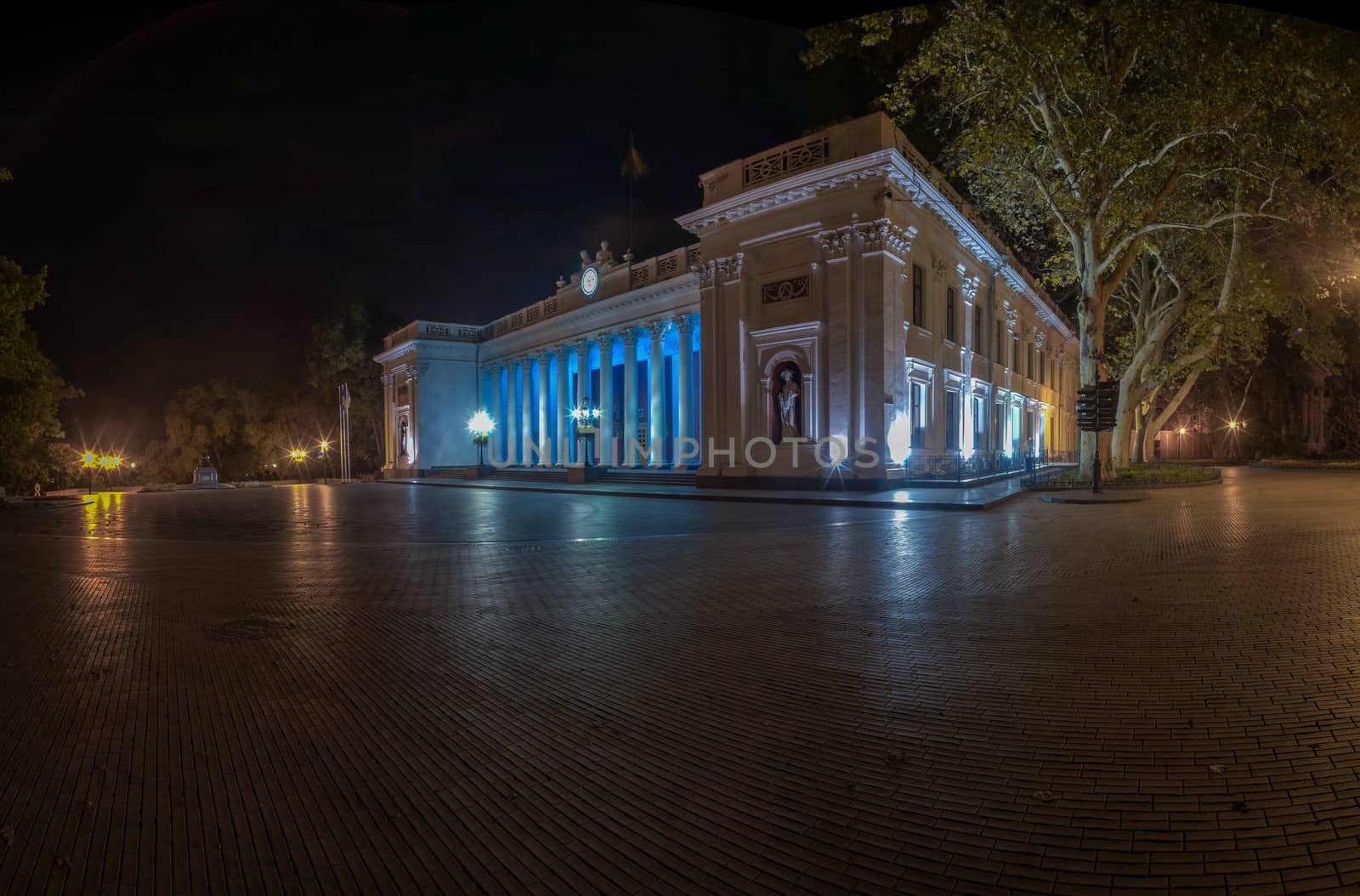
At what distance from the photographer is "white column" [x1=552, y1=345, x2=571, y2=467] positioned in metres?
45.7

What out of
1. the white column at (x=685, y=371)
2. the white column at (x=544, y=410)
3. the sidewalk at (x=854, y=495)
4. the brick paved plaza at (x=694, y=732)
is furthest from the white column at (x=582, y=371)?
the brick paved plaza at (x=694, y=732)

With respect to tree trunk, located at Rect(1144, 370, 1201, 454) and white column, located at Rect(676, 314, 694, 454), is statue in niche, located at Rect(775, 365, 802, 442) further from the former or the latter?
tree trunk, located at Rect(1144, 370, 1201, 454)

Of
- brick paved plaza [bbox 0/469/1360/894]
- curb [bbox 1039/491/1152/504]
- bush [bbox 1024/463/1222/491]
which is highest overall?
bush [bbox 1024/463/1222/491]

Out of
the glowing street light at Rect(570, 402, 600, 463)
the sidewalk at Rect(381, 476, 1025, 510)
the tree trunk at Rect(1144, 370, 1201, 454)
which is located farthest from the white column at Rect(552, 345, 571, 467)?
the tree trunk at Rect(1144, 370, 1201, 454)

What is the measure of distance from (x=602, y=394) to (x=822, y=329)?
18.6 metres

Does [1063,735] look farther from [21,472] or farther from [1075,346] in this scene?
[1075,346]

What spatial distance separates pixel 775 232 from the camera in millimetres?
27078

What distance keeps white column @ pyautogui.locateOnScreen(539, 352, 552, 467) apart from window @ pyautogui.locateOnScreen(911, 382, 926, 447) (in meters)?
27.0

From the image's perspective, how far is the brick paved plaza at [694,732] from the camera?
106 inches

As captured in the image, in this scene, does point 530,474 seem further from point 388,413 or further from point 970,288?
point 970,288

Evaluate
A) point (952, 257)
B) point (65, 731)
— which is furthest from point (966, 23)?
point (65, 731)

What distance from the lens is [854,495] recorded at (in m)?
22.9

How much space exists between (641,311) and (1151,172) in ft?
77.1

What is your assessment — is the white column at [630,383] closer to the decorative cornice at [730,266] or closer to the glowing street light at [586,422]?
the glowing street light at [586,422]
